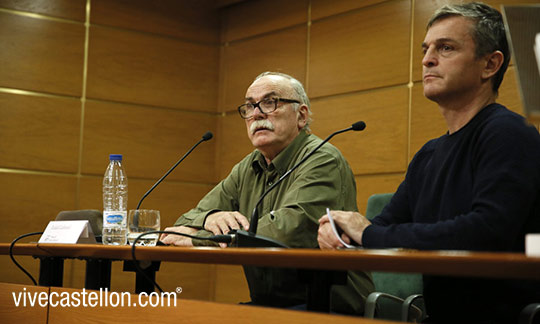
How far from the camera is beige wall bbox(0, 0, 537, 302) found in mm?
4391

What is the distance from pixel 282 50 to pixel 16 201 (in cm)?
222

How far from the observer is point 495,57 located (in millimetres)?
2049

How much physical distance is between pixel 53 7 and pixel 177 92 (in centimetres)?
112

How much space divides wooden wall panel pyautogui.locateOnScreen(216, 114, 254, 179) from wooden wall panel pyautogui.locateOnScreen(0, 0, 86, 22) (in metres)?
1.37

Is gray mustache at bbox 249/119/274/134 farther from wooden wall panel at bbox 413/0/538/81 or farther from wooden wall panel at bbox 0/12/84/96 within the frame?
wooden wall panel at bbox 0/12/84/96

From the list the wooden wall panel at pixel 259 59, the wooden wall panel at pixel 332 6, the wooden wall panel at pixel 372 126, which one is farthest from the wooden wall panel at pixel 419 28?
the wooden wall panel at pixel 259 59

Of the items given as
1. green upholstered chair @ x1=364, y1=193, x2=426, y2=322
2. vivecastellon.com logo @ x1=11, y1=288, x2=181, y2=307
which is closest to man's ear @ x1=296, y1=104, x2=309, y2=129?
green upholstered chair @ x1=364, y1=193, x2=426, y2=322

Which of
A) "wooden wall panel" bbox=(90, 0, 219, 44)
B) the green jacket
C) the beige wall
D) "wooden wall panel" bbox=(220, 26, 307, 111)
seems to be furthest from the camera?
"wooden wall panel" bbox=(90, 0, 219, 44)

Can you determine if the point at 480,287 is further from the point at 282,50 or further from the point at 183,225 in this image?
the point at 282,50

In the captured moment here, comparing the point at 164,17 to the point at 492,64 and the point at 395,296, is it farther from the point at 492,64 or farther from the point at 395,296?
the point at 492,64

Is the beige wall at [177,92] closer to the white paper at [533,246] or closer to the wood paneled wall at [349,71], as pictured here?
the wood paneled wall at [349,71]

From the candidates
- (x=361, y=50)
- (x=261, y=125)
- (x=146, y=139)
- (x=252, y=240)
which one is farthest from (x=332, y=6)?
(x=252, y=240)

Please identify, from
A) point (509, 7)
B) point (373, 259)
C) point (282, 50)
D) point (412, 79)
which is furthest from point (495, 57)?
point (282, 50)

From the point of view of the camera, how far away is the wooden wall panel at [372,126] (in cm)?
426
